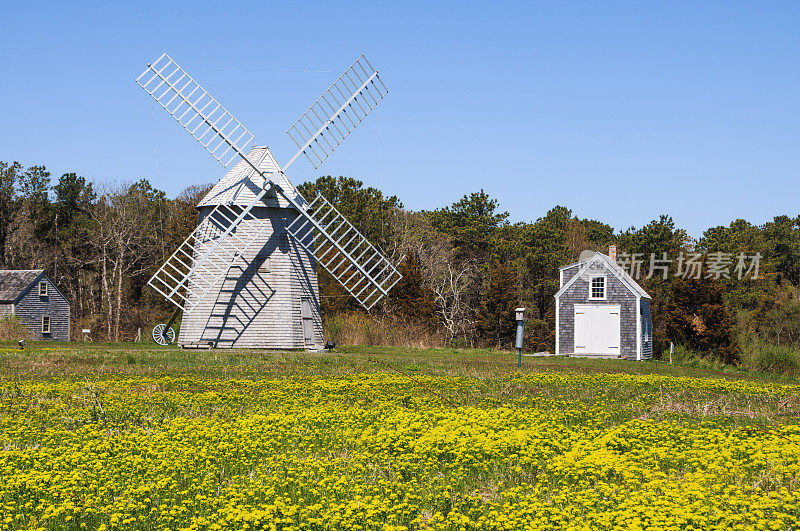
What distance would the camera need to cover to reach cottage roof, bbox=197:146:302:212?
33250 mm

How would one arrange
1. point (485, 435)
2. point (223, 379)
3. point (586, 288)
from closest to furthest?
point (485, 435)
point (223, 379)
point (586, 288)

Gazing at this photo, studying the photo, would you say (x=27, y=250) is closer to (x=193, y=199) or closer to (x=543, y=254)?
(x=193, y=199)

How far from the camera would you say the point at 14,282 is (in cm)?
6097

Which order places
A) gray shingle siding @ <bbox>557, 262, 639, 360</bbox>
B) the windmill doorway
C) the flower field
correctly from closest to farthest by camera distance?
the flower field
the windmill doorway
gray shingle siding @ <bbox>557, 262, 639, 360</bbox>

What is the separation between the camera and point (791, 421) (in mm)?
13453

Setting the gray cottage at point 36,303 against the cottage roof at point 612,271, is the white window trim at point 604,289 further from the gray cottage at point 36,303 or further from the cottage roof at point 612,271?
the gray cottage at point 36,303

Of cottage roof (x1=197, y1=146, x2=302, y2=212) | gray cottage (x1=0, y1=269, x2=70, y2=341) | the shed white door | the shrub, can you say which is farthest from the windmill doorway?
gray cottage (x1=0, y1=269, x2=70, y2=341)

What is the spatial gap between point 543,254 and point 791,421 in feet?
163

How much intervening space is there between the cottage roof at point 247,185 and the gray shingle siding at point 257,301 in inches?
22.0

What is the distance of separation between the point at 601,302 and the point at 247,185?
830 inches

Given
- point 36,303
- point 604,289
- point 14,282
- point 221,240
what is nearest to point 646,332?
point 604,289

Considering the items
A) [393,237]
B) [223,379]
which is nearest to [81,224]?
[393,237]

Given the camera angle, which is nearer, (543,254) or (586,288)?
(586,288)

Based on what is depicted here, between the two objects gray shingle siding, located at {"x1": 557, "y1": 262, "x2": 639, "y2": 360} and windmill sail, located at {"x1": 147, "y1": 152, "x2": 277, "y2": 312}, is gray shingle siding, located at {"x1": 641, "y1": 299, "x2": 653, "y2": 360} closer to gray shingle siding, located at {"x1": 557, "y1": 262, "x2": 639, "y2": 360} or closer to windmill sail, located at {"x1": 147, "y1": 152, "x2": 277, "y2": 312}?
gray shingle siding, located at {"x1": 557, "y1": 262, "x2": 639, "y2": 360}
